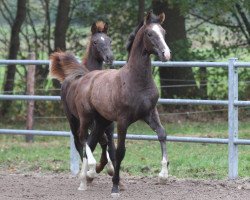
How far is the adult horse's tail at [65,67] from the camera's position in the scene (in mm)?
9414

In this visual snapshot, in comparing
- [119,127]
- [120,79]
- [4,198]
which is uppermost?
[120,79]

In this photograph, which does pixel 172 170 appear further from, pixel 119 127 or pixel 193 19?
pixel 193 19

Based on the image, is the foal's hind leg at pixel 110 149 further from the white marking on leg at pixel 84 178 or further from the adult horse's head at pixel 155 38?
the adult horse's head at pixel 155 38

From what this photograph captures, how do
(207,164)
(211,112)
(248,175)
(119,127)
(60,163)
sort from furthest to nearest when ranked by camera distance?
1. (211,112)
2. (60,163)
3. (207,164)
4. (248,175)
5. (119,127)

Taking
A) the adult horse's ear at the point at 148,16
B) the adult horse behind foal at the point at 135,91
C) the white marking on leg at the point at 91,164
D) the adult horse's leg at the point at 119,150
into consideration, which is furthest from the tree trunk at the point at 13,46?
the adult horse's ear at the point at 148,16

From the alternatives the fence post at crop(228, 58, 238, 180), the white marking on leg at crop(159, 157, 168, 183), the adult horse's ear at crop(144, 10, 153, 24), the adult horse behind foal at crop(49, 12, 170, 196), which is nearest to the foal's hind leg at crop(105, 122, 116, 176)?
the adult horse behind foal at crop(49, 12, 170, 196)

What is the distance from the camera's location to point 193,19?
2005cm

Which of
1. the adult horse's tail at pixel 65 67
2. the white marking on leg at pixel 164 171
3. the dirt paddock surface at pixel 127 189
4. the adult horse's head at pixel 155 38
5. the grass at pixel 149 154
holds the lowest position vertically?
the dirt paddock surface at pixel 127 189

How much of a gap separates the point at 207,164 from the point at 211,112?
6.30 meters

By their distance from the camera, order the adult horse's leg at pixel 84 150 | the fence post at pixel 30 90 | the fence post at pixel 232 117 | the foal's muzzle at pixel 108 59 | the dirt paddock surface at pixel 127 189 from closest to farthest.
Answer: the dirt paddock surface at pixel 127 189 < the adult horse's leg at pixel 84 150 < the foal's muzzle at pixel 108 59 < the fence post at pixel 232 117 < the fence post at pixel 30 90

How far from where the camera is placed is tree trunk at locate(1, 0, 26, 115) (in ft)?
59.7

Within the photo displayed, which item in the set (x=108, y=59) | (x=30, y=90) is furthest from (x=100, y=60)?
(x=30, y=90)

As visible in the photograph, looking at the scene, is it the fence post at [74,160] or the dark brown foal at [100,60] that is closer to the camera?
the dark brown foal at [100,60]

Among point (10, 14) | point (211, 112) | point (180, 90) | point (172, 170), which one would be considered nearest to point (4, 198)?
point (172, 170)
